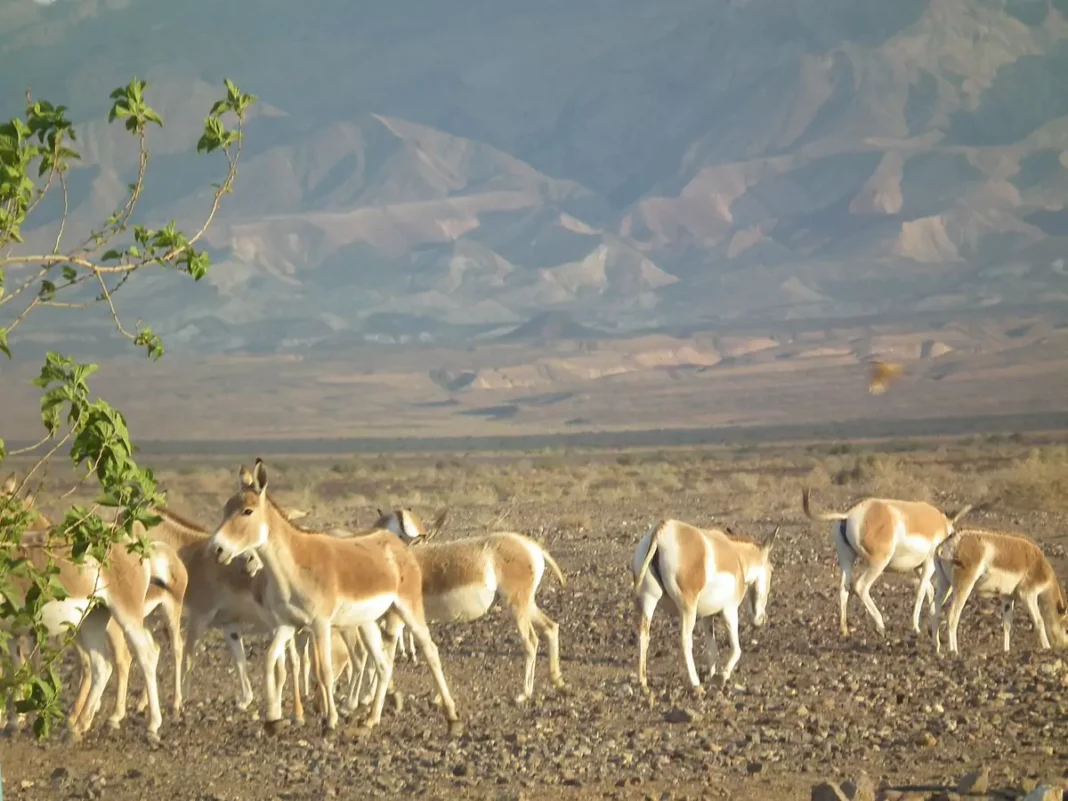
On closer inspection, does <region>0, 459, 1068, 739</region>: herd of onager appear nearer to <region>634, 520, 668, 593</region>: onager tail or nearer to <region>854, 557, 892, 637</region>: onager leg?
<region>634, 520, 668, 593</region>: onager tail

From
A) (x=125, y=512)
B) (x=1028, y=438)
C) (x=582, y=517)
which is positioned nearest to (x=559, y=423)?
(x=1028, y=438)

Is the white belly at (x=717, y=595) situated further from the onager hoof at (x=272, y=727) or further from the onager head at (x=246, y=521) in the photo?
the onager head at (x=246, y=521)

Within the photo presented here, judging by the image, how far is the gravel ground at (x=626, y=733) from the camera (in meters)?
12.7

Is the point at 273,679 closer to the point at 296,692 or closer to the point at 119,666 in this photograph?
the point at 296,692

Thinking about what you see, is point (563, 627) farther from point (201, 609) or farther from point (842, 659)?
point (201, 609)

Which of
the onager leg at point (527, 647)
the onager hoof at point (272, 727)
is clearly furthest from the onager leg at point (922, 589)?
the onager hoof at point (272, 727)

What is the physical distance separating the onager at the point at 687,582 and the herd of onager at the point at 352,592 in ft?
0.06

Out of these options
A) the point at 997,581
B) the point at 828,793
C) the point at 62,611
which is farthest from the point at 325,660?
the point at 997,581

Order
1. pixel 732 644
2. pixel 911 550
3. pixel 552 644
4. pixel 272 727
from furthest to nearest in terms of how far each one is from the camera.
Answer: pixel 911 550
pixel 732 644
pixel 552 644
pixel 272 727

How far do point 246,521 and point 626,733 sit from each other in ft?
11.6

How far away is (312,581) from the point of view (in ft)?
48.8

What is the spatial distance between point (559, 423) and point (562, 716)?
435ft

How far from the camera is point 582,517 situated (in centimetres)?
3647

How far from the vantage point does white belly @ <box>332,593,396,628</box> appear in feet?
49.2
